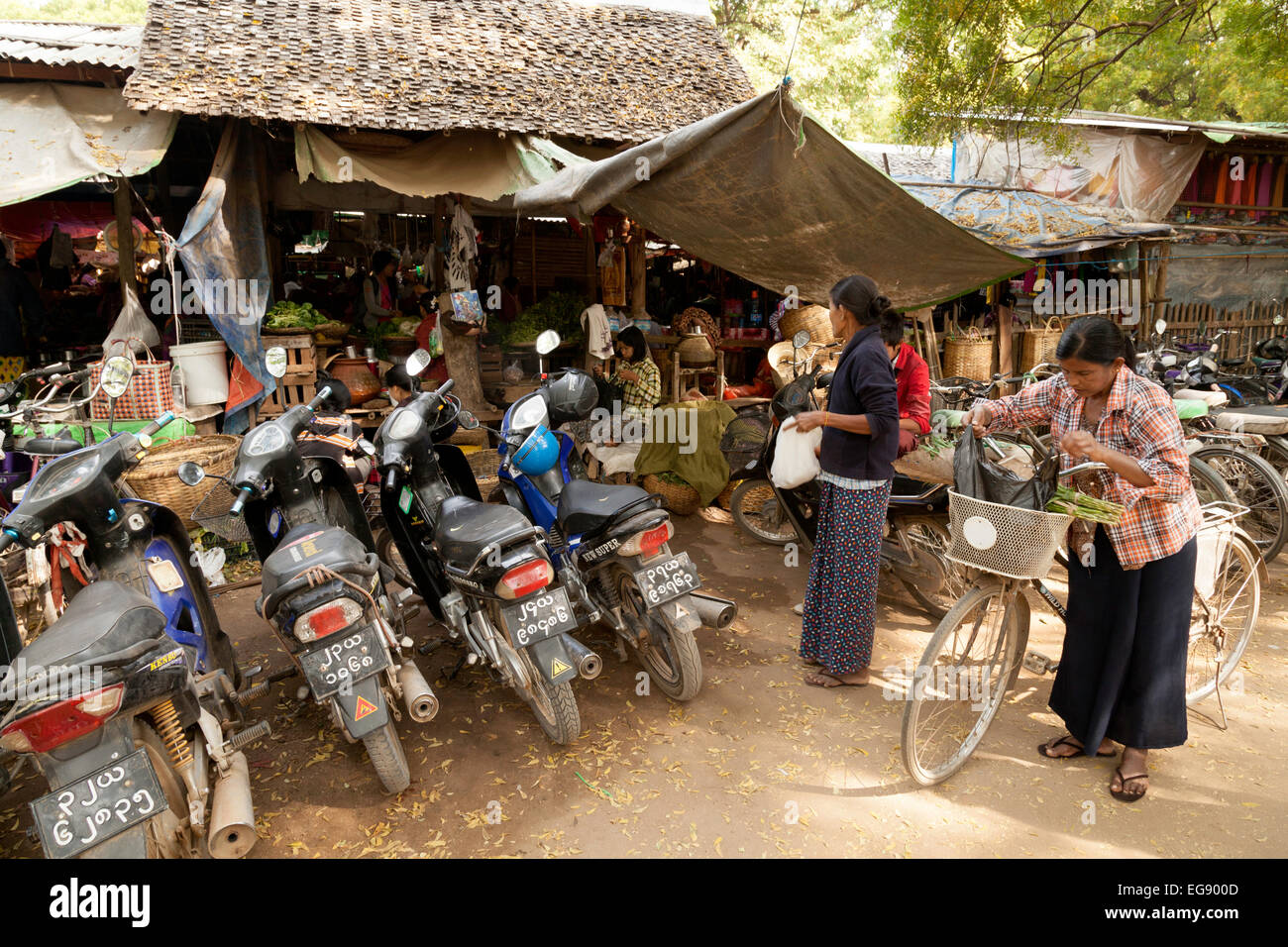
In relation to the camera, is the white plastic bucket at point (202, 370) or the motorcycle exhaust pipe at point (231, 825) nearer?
the motorcycle exhaust pipe at point (231, 825)

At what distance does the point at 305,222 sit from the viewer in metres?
10.1

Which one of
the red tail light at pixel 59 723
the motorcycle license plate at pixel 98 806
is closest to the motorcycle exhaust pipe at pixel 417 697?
the motorcycle license plate at pixel 98 806

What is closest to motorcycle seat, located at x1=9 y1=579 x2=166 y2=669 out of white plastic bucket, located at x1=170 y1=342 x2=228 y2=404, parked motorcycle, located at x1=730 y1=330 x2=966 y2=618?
parked motorcycle, located at x1=730 y1=330 x2=966 y2=618

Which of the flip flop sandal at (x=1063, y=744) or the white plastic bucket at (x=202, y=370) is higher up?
the white plastic bucket at (x=202, y=370)

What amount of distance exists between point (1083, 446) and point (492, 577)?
221cm

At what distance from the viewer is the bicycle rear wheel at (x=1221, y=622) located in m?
3.54

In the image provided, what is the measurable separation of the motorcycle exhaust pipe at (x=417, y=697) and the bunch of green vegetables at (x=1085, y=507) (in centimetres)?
247

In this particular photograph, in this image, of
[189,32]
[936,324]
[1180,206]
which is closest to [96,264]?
[189,32]

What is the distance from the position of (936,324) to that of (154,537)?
9.46 metres

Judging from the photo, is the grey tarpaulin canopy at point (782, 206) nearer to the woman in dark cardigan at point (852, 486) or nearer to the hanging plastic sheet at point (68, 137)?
the woman in dark cardigan at point (852, 486)

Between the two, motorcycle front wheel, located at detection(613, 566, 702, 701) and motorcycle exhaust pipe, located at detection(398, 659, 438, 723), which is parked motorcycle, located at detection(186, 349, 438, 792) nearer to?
motorcycle exhaust pipe, located at detection(398, 659, 438, 723)

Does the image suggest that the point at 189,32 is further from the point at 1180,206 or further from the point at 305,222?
the point at 1180,206

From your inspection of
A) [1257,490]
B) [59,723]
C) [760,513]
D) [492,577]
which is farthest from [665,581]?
[1257,490]

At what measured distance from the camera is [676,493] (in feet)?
21.4
